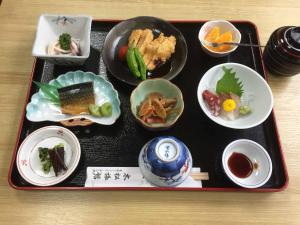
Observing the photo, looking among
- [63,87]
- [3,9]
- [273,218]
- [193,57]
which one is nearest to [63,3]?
[3,9]

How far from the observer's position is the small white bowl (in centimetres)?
154

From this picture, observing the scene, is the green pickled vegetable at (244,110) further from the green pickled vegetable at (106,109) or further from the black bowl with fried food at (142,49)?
the green pickled vegetable at (106,109)

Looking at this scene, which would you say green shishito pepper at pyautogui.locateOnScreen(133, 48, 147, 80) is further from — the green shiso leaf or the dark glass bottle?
the dark glass bottle

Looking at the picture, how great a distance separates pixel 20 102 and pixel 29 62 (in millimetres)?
272

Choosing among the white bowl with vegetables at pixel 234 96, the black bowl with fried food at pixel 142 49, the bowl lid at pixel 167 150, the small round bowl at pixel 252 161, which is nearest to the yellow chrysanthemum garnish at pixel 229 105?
the white bowl with vegetables at pixel 234 96

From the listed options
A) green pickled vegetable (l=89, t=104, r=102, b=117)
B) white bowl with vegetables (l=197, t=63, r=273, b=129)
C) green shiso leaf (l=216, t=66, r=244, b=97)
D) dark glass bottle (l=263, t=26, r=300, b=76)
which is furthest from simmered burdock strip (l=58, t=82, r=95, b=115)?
dark glass bottle (l=263, t=26, r=300, b=76)

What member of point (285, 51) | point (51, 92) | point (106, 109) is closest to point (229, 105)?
point (285, 51)

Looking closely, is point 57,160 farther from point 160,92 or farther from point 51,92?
point 160,92

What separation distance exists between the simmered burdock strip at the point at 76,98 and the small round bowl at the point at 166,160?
424 mm

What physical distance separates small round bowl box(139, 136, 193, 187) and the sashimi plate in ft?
1.08

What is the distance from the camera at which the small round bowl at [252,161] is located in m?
1.28

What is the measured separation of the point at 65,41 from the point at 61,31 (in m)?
0.12

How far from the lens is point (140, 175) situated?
1.34 metres

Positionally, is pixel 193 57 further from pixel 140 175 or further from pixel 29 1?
pixel 29 1
